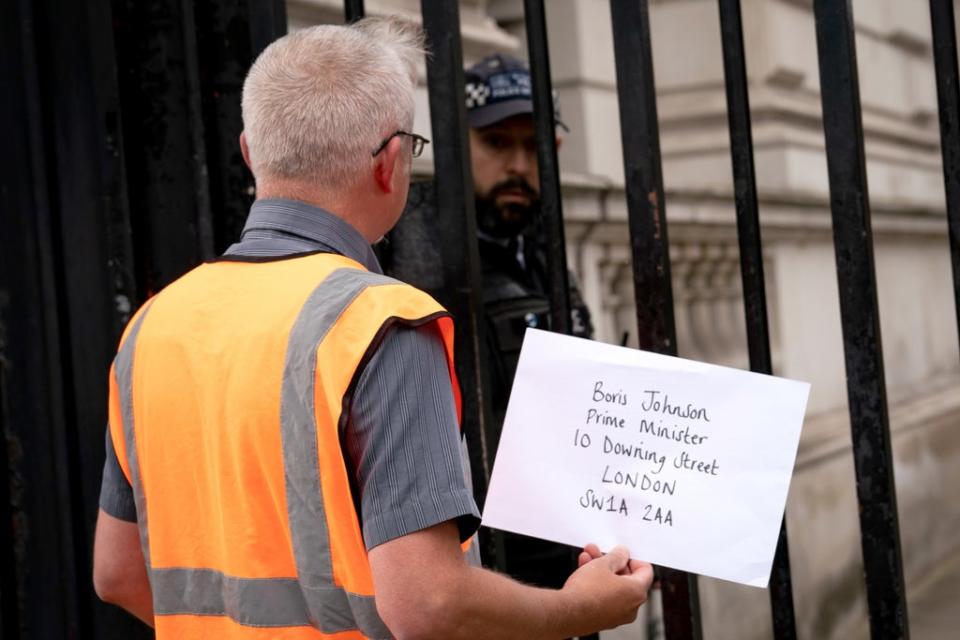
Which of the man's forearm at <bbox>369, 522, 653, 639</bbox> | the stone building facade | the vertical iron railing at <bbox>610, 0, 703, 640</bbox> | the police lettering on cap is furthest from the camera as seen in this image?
the stone building facade

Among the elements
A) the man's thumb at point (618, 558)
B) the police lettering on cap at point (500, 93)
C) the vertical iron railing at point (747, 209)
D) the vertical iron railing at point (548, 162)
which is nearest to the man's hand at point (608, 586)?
the man's thumb at point (618, 558)

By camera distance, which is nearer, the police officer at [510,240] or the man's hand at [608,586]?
the man's hand at [608,586]

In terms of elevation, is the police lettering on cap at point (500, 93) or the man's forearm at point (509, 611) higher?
the police lettering on cap at point (500, 93)

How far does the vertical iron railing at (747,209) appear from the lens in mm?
1702

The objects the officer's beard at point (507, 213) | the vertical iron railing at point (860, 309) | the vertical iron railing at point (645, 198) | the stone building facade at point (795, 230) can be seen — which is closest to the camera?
the vertical iron railing at point (860, 309)

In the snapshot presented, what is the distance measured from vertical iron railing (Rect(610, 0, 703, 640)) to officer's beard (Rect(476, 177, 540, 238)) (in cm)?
119

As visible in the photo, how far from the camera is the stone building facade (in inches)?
179

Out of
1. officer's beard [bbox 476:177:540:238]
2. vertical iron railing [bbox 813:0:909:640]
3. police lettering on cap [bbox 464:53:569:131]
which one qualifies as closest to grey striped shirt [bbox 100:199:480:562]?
vertical iron railing [bbox 813:0:909:640]

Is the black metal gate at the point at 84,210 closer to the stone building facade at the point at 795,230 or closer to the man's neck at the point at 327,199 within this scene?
the man's neck at the point at 327,199

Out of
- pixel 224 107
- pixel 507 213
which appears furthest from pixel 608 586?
pixel 507 213

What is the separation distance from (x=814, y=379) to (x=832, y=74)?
4.06 m

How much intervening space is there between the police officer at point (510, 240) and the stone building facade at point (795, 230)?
28.3 inches

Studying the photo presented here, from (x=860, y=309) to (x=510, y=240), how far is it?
1382mm

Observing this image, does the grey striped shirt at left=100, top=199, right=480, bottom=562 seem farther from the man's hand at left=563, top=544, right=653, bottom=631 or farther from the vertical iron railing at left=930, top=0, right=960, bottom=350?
the vertical iron railing at left=930, top=0, right=960, bottom=350
